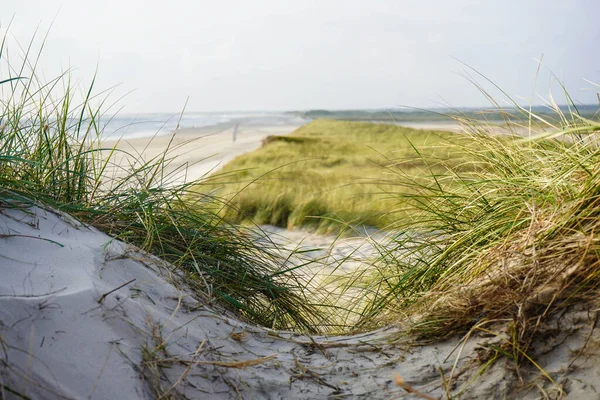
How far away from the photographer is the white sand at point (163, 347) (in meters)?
1.12

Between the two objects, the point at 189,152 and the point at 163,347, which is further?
the point at 189,152

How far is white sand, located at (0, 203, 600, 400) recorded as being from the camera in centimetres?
112

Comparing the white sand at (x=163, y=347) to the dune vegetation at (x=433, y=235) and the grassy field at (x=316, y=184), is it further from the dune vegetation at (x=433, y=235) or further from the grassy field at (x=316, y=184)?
the grassy field at (x=316, y=184)

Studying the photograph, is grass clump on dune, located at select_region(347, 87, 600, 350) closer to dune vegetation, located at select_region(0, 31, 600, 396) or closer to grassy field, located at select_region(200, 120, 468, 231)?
dune vegetation, located at select_region(0, 31, 600, 396)

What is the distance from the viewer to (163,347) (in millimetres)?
1243

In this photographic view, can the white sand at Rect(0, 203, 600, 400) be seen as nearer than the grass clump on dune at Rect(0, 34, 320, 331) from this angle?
Yes

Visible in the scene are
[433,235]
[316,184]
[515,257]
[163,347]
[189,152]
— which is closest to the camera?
[163,347]

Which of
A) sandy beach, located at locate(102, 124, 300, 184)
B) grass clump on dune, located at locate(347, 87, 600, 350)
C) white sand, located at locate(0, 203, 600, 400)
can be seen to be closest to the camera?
white sand, located at locate(0, 203, 600, 400)

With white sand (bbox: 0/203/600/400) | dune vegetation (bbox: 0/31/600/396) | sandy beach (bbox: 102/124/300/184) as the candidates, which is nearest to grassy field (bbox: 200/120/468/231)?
sandy beach (bbox: 102/124/300/184)

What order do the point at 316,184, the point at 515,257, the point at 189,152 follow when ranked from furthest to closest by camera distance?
the point at 189,152
the point at 316,184
the point at 515,257

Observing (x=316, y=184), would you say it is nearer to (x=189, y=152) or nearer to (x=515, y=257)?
(x=189, y=152)

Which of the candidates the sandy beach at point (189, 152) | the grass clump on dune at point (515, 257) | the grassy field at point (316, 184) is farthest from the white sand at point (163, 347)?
the grassy field at point (316, 184)

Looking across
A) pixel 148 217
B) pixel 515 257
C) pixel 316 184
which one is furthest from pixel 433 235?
pixel 316 184

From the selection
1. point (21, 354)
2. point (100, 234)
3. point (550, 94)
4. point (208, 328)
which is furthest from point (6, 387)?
point (550, 94)
